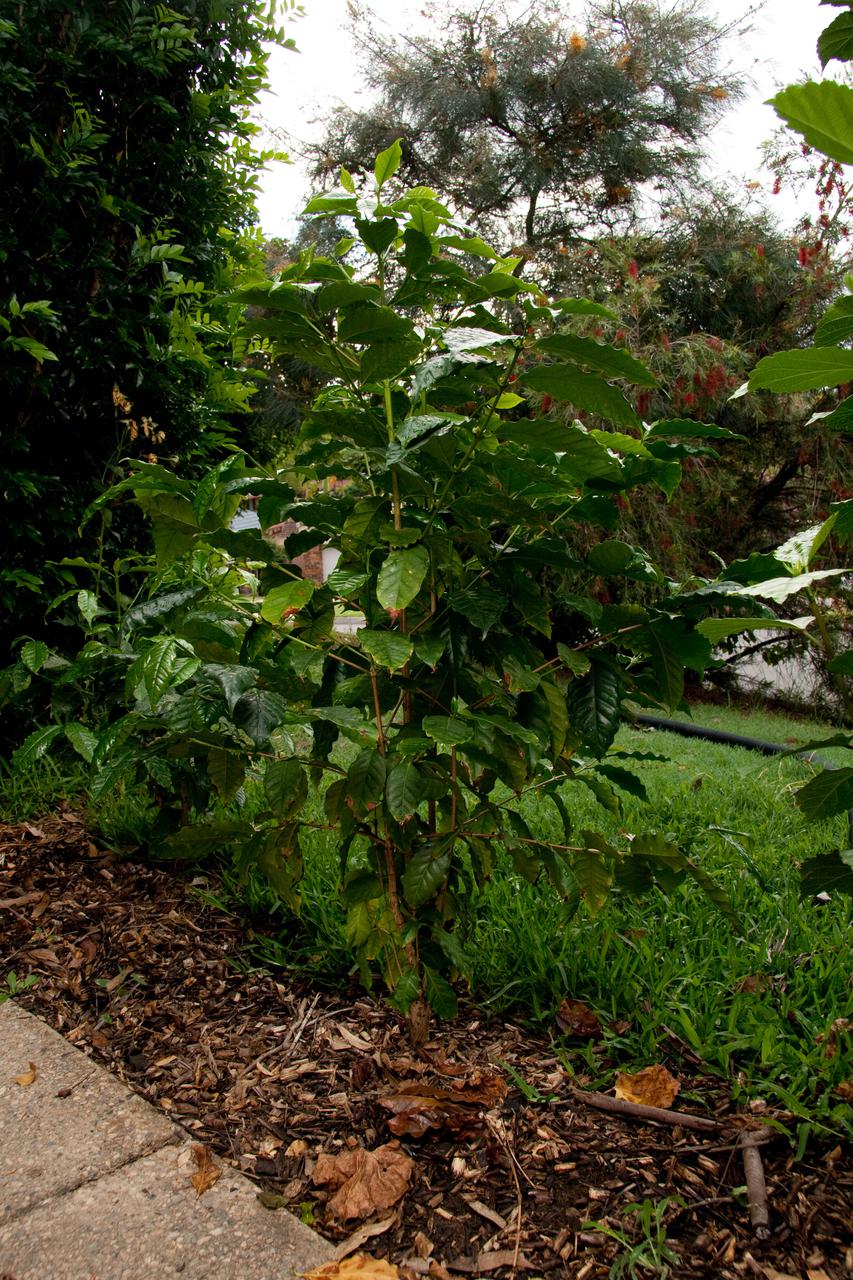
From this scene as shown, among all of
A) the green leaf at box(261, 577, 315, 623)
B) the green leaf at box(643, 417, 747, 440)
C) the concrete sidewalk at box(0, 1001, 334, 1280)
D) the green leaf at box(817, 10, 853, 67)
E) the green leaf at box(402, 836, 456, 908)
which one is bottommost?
the concrete sidewalk at box(0, 1001, 334, 1280)

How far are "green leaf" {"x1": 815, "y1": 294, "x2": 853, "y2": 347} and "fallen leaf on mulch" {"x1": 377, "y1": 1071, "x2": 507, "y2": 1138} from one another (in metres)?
1.22

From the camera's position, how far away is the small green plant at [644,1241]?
1.07 m

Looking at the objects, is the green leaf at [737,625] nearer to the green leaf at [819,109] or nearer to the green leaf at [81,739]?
the green leaf at [819,109]

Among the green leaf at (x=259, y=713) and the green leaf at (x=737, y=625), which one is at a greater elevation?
the green leaf at (x=737, y=625)

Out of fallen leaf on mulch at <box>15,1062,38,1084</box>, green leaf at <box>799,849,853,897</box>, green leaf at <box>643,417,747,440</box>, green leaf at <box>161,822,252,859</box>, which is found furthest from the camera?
green leaf at <box>161,822,252,859</box>

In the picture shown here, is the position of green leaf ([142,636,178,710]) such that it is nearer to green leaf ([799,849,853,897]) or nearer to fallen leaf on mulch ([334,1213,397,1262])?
fallen leaf on mulch ([334,1213,397,1262])

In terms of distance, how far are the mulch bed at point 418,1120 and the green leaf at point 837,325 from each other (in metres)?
1.15

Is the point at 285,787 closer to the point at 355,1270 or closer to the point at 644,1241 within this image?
the point at 355,1270

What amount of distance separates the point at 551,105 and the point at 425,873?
10.5 meters

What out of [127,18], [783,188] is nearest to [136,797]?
[127,18]

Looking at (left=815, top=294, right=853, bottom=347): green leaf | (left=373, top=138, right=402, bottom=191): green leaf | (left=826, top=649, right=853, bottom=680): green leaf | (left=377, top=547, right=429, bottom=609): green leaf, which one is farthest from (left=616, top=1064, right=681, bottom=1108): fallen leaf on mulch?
(left=373, top=138, right=402, bottom=191): green leaf

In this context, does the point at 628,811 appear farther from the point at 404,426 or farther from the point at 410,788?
the point at 404,426

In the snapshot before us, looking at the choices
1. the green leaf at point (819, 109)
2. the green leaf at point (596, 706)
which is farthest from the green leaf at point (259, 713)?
the green leaf at point (819, 109)

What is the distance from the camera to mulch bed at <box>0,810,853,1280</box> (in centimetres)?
113
